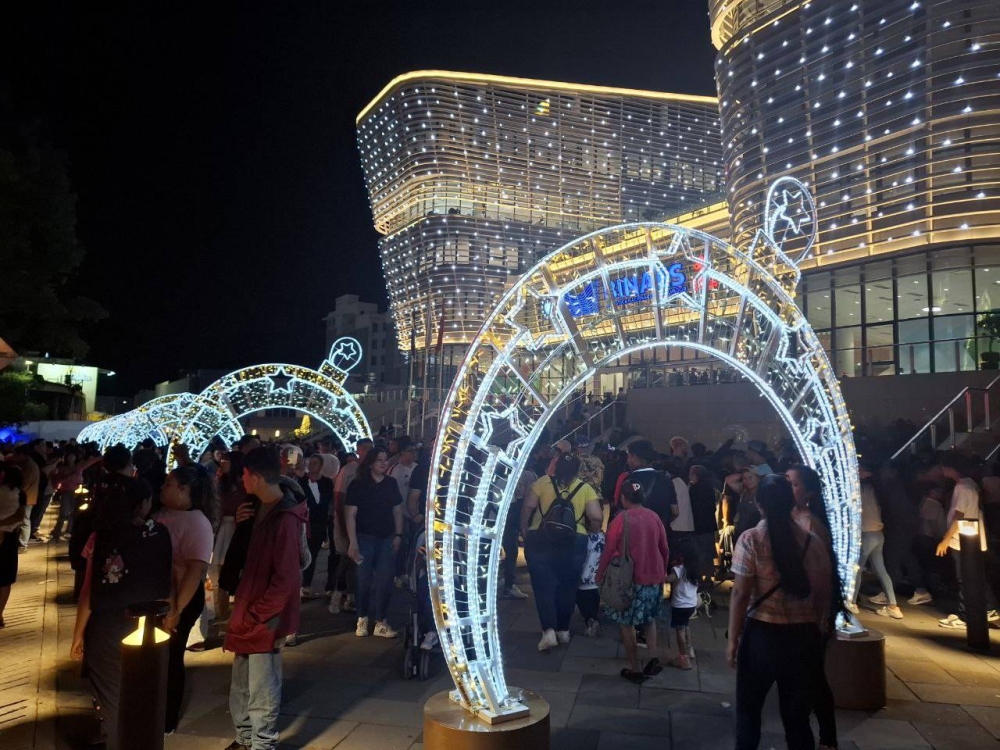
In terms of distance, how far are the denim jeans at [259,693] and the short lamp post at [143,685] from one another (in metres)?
0.56

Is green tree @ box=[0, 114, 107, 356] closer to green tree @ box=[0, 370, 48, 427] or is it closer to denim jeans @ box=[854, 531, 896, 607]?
green tree @ box=[0, 370, 48, 427]

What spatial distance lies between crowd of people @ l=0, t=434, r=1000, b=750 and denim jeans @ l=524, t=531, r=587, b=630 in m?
0.02

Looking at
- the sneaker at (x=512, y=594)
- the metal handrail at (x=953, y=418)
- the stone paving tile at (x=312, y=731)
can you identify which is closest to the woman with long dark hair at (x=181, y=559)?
the stone paving tile at (x=312, y=731)

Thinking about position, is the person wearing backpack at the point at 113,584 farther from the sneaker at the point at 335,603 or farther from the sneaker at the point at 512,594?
the sneaker at the point at 512,594

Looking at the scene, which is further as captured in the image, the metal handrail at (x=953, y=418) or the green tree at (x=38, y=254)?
the green tree at (x=38, y=254)

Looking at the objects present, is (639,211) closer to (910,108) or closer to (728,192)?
(728,192)

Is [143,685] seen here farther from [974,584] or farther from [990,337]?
[990,337]

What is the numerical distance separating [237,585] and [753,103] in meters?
25.0

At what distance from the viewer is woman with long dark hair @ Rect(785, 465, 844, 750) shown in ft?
11.2

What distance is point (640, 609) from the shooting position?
543 centimetres

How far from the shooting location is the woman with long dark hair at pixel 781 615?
334 centimetres

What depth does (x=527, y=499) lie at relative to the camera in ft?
22.1

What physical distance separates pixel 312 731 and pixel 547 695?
1.72 metres

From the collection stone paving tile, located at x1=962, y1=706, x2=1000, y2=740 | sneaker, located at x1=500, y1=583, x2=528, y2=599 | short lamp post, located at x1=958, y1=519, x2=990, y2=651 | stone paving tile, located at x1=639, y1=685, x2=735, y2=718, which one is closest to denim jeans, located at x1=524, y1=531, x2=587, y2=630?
stone paving tile, located at x1=639, y1=685, x2=735, y2=718
